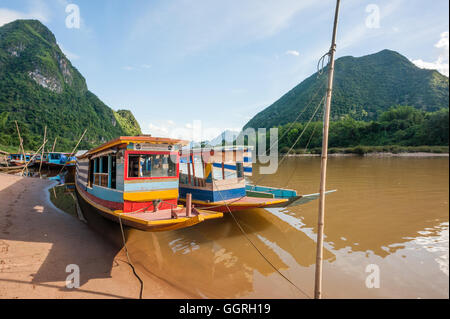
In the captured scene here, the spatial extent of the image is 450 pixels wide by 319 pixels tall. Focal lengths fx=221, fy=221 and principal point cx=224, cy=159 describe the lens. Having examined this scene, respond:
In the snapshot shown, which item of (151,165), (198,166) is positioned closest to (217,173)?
(198,166)

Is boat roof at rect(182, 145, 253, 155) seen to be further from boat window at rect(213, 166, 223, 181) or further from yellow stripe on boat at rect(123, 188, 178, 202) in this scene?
yellow stripe on boat at rect(123, 188, 178, 202)

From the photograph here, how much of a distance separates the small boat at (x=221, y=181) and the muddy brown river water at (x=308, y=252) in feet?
3.08

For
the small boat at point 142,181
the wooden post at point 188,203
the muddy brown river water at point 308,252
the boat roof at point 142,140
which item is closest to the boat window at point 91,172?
the small boat at point 142,181

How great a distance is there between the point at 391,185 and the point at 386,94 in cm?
10610

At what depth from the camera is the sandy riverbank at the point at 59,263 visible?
470 centimetres

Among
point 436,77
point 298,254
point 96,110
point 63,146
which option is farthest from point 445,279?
point 96,110

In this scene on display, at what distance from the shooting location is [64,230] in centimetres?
830

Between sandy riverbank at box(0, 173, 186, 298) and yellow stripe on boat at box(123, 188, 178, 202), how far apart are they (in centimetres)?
171

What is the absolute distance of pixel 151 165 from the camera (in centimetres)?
718

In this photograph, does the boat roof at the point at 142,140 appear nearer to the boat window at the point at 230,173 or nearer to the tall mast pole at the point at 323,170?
the boat window at the point at 230,173

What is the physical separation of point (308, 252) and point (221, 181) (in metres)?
4.08

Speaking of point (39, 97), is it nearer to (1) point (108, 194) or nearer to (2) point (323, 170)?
(1) point (108, 194)
